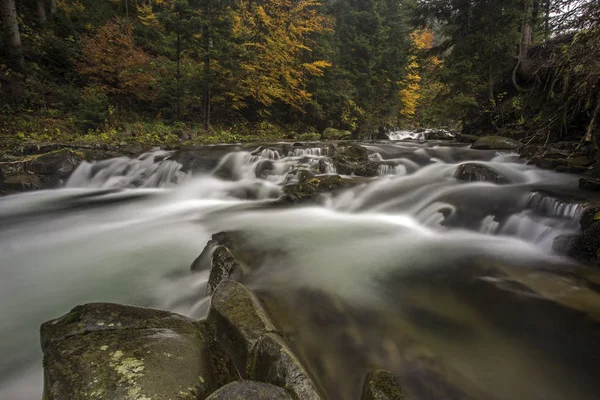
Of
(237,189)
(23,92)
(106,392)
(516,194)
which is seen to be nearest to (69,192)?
(237,189)

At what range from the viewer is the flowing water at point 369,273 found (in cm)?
227

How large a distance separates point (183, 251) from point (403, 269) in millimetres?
3339

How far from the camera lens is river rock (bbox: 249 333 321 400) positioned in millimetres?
1765

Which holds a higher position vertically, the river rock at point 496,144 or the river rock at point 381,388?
the river rock at point 496,144

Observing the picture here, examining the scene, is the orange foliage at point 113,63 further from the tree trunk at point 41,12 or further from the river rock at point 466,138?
the river rock at point 466,138

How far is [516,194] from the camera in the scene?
534cm

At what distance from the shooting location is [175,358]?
73.4 inches

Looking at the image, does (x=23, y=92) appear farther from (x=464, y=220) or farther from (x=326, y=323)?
(x=464, y=220)

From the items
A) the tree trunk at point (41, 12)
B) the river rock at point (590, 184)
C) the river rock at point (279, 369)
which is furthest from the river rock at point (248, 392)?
the tree trunk at point (41, 12)

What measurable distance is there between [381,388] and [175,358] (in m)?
1.33

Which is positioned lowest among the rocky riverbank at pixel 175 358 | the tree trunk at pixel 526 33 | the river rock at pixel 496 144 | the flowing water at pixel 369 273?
the flowing water at pixel 369 273

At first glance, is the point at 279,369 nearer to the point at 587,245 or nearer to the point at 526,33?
the point at 587,245

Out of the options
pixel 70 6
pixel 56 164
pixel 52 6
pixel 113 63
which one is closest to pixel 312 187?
pixel 56 164

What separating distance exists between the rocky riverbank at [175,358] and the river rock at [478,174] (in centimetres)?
601
